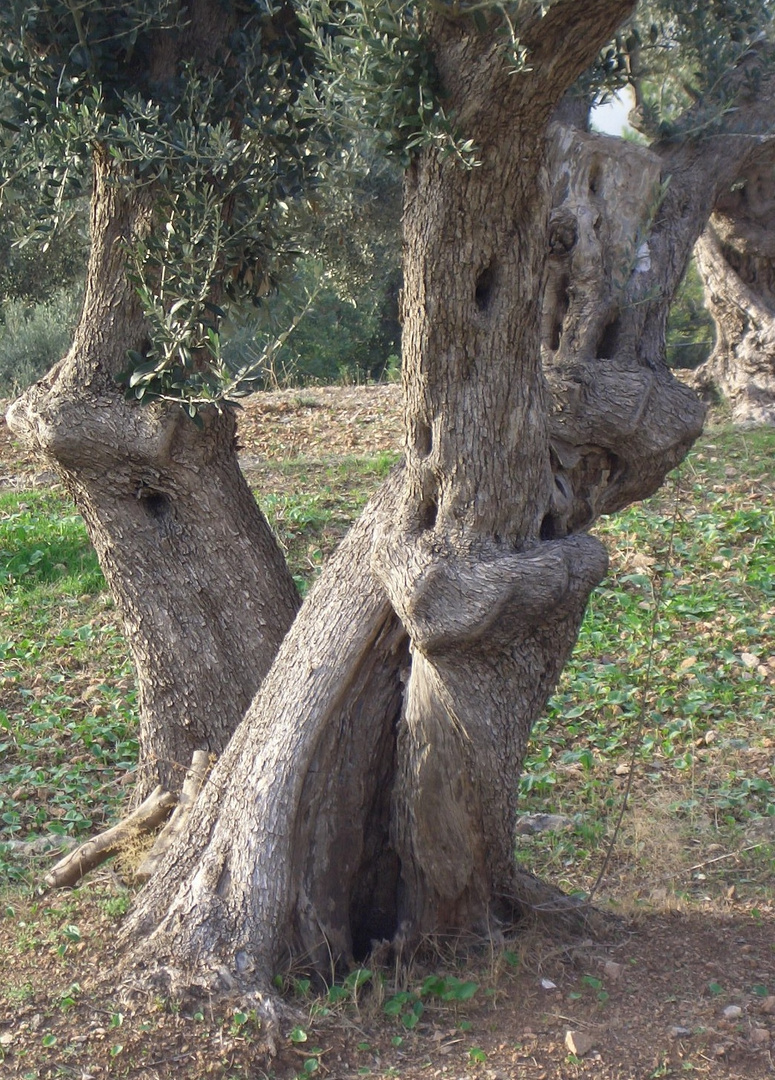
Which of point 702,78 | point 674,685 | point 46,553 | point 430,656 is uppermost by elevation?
point 702,78

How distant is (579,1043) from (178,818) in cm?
191

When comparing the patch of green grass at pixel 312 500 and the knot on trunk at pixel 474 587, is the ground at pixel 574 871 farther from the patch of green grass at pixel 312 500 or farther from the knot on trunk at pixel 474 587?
the knot on trunk at pixel 474 587

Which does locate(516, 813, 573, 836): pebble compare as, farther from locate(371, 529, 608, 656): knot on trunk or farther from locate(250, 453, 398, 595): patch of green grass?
locate(250, 453, 398, 595): patch of green grass

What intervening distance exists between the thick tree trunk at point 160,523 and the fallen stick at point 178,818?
1.04 ft

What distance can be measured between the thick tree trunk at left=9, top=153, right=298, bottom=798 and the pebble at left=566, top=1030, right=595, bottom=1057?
2087 mm

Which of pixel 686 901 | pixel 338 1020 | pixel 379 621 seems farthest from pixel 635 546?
pixel 338 1020

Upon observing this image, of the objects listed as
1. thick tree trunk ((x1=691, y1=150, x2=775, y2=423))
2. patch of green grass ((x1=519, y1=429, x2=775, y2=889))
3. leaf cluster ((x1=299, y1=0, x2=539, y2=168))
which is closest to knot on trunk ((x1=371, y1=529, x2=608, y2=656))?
patch of green grass ((x1=519, y1=429, x2=775, y2=889))

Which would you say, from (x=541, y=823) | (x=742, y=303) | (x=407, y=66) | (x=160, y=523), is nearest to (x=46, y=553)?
(x=160, y=523)

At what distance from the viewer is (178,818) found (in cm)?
469

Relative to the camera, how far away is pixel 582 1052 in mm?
3588

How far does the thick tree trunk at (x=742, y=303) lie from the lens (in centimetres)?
1061

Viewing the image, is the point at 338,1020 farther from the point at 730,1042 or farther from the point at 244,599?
the point at 244,599

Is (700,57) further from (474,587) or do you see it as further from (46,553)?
(46,553)

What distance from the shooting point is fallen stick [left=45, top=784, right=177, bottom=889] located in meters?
4.87
